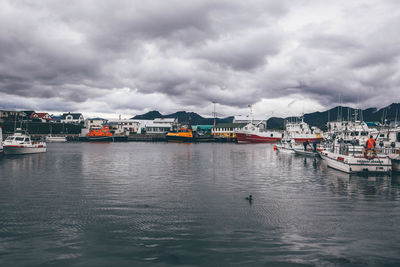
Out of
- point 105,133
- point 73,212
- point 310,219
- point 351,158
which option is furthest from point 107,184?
point 105,133

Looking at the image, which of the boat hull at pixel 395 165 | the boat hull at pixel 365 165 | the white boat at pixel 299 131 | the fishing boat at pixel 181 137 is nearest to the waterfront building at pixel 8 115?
the fishing boat at pixel 181 137

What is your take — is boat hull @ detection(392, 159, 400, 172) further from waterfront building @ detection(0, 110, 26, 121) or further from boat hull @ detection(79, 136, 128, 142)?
waterfront building @ detection(0, 110, 26, 121)

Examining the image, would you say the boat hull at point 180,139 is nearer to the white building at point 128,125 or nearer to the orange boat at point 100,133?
the orange boat at point 100,133

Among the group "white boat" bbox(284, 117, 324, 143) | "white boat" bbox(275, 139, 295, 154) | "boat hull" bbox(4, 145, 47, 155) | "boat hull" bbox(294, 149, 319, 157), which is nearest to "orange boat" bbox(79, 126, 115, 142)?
"boat hull" bbox(4, 145, 47, 155)

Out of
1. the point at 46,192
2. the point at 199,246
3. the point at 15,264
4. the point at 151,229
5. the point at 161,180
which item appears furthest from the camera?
the point at 161,180

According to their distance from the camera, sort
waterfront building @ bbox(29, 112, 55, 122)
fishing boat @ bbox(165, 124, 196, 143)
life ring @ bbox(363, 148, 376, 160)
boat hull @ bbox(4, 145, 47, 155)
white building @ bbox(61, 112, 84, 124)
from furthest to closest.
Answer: white building @ bbox(61, 112, 84, 124) → waterfront building @ bbox(29, 112, 55, 122) → fishing boat @ bbox(165, 124, 196, 143) → boat hull @ bbox(4, 145, 47, 155) → life ring @ bbox(363, 148, 376, 160)

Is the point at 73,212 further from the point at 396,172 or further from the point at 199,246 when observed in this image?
the point at 396,172

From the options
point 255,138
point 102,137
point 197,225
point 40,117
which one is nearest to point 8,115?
point 40,117

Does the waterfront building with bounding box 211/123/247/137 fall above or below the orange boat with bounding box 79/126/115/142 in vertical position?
above

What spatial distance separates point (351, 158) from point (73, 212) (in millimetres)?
22517

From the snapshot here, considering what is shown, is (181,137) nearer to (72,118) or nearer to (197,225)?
(72,118)

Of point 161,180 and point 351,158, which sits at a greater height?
point 351,158

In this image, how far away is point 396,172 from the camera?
83.0 feet

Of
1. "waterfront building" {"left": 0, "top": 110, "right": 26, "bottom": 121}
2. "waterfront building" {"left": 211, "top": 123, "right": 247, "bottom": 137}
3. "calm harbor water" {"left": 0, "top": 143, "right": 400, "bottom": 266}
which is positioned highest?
"waterfront building" {"left": 0, "top": 110, "right": 26, "bottom": 121}
